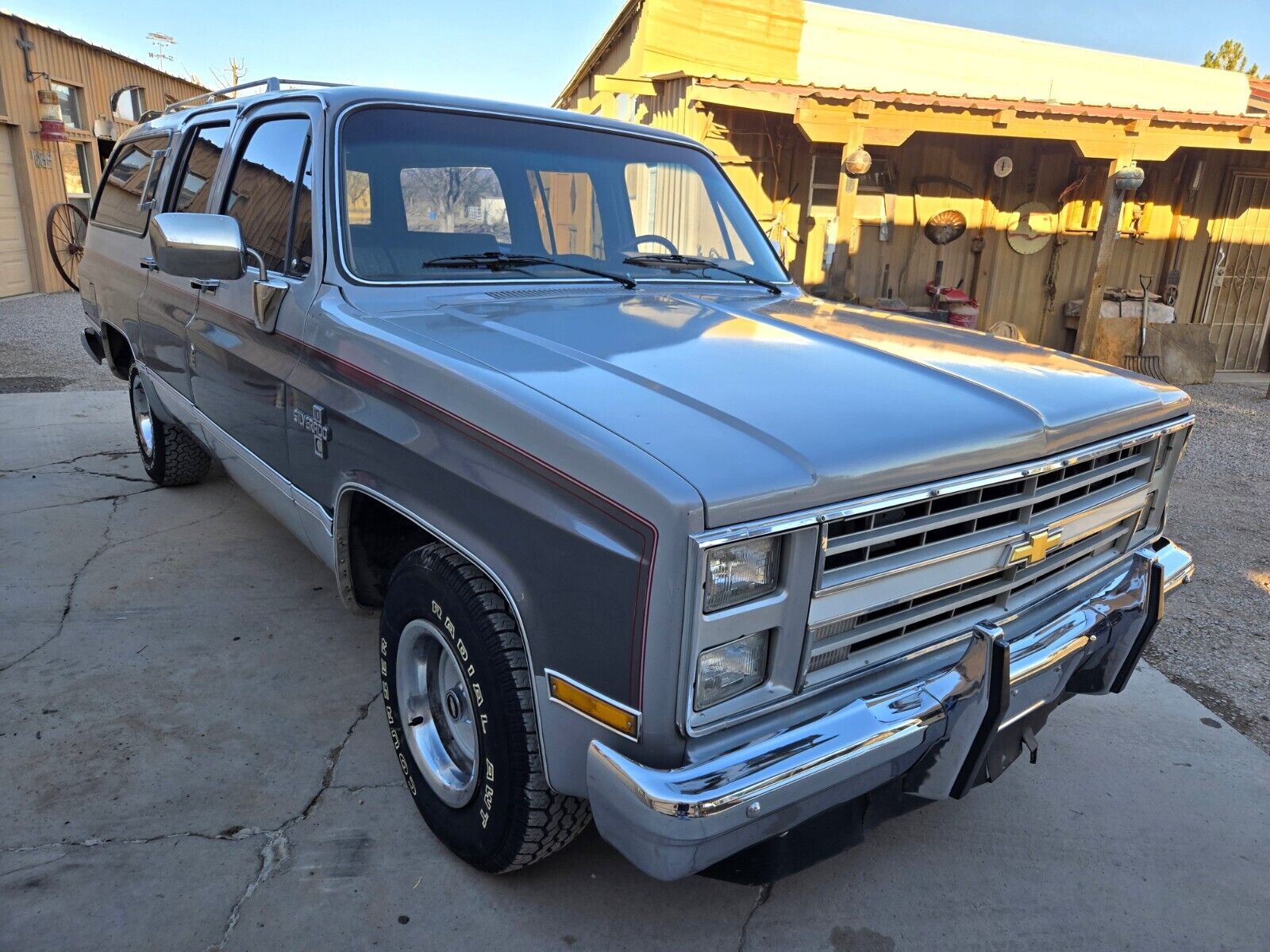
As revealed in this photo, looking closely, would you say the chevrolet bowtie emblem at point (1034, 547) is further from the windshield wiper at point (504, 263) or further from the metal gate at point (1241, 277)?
the metal gate at point (1241, 277)

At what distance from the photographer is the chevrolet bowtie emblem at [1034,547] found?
2.04 meters

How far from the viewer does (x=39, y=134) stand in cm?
1473

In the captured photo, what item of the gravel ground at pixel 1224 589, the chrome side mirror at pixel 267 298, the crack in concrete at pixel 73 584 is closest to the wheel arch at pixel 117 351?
the crack in concrete at pixel 73 584

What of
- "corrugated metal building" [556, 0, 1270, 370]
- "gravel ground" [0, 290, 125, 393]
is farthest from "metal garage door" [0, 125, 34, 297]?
"corrugated metal building" [556, 0, 1270, 370]

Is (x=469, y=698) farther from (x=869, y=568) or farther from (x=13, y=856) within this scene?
(x=13, y=856)

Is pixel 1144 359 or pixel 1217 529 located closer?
pixel 1217 529

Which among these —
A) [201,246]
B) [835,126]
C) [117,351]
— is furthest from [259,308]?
[835,126]

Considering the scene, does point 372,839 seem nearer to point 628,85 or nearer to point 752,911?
point 752,911

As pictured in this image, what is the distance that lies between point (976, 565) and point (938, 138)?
33.6 ft

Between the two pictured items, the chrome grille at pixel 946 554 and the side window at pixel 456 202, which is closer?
the chrome grille at pixel 946 554

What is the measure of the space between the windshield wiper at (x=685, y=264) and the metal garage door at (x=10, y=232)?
1479 cm

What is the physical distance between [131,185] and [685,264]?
3354 mm

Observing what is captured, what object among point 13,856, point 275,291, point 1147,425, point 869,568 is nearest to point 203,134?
point 275,291

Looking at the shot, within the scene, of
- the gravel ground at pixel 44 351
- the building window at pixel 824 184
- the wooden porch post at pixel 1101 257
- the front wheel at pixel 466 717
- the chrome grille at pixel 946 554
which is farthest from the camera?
the building window at pixel 824 184
